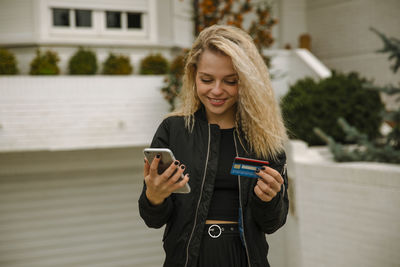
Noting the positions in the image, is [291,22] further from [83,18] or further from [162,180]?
[162,180]

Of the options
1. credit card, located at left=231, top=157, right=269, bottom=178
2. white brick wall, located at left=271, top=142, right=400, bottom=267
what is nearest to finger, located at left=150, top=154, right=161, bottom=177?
credit card, located at left=231, top=157, right=269, bottom=178

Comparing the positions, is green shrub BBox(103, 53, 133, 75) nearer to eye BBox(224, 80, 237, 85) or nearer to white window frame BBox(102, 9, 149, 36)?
white window frame BBox(102, 9, 149, 36)

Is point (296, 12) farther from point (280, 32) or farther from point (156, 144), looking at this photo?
point (156, 144)

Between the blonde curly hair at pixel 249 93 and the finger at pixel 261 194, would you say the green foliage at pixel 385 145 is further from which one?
the finger at pixel 261 194

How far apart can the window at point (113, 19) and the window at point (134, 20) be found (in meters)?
0.19

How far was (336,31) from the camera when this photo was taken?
9.30 metres

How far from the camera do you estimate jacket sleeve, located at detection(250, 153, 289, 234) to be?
5.76ft

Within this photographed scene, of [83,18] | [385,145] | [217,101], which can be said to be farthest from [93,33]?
[217,101]

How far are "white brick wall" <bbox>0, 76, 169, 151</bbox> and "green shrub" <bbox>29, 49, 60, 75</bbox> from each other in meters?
0.31

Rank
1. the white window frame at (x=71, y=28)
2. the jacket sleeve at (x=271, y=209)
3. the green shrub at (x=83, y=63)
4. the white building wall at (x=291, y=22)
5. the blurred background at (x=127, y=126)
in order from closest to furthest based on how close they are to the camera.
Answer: the jacket sleeve at (x=271, y=209)
the blurred background at (x=127, y=126)
the green shrub at (x=83, y=63)
the white window frame at (x=71, y=28)
the white building wall at (x=291, y=22)

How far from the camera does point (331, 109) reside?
6.12 metres

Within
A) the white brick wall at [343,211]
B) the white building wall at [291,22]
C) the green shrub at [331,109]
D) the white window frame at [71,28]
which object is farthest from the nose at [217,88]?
the white building wall at [291,22]

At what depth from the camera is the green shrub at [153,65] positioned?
683 cm

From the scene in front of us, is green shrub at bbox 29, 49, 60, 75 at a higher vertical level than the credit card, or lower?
higher
